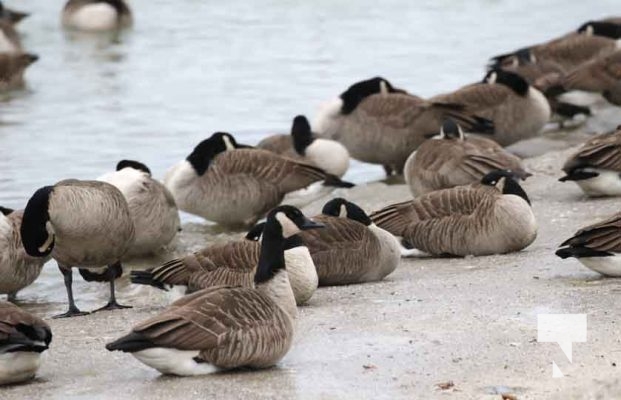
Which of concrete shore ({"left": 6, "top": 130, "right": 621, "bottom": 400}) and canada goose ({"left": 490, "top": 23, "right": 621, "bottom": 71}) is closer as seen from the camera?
concrete shore ({"left": 6, "top": 130, "right": 621, "bottom": 400})

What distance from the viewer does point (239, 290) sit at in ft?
24.6

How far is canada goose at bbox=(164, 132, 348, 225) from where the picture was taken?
13469 mm

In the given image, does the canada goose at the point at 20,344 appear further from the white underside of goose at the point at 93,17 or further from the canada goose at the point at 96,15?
the white underside of goose at the point at 93,17

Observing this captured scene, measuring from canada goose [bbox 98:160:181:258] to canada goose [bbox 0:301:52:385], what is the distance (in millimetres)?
4799

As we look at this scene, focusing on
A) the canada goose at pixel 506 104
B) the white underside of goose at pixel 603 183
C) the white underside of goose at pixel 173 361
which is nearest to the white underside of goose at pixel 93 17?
the canada goose at pixel 506 104

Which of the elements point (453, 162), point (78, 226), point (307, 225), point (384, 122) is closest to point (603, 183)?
point (453, 162)

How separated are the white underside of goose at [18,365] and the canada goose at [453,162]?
587cm

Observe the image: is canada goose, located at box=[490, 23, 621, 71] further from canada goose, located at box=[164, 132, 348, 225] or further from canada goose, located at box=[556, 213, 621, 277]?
canada goose, located at box=[556, 213, 621, 277]

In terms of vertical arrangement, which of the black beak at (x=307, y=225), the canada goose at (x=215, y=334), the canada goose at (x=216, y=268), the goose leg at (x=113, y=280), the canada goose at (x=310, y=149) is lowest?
A: the goose leg at (x=113, y=280)

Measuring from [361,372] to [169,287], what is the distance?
2.58 m

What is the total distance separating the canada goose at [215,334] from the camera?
6.97m

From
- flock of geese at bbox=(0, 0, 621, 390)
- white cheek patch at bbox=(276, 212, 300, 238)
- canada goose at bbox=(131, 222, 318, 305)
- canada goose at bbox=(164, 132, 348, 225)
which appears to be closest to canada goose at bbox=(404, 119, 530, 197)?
flock of geese at bbox=(0, 0, 621, 390)

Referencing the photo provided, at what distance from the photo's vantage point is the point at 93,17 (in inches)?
1105

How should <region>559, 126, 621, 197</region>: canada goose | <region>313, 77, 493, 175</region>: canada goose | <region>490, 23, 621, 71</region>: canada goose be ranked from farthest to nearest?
<region>490, 23, 621, 71</region>: canada goose, <region>313, 77, 493, 175</region>: canada goose, <region>559, 126, 621, 197</region>: canada goose
